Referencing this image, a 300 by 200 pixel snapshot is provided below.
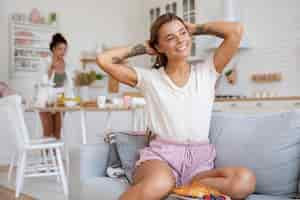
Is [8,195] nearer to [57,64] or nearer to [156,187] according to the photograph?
[57,64]

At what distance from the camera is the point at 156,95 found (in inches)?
75.0

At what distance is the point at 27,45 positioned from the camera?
5.63 m

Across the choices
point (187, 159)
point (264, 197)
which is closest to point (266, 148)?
point (264, 197)

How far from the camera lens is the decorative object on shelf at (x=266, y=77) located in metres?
4.88

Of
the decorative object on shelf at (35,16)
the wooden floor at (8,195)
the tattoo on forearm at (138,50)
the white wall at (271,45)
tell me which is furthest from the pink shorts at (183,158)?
the decorative object on shelf at (35,16)

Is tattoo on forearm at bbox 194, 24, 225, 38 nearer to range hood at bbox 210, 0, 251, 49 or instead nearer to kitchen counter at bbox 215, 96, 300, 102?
kitchen counter at bbox 215, 96, 300, 102

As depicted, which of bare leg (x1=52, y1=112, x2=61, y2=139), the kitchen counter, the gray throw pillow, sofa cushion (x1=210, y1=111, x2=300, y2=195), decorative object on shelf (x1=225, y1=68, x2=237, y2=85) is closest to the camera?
sofa cushion (x1=210, y1=111, x2=300, y2=195)

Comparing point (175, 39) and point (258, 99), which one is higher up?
point (175, 39)

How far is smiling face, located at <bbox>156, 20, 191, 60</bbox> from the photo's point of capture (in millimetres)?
1890

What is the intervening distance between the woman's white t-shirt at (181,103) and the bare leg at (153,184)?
19 cm

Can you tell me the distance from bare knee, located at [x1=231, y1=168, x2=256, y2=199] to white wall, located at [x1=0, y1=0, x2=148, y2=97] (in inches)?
176

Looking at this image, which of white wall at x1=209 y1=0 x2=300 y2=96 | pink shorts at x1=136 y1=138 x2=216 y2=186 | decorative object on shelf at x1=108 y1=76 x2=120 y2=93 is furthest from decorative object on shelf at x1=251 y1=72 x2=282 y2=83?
pink shorts at x1=136 y1=138 x2=216 y2=186

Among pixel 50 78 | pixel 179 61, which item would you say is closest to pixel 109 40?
pixel 50 78

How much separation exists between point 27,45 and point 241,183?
463cm
